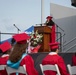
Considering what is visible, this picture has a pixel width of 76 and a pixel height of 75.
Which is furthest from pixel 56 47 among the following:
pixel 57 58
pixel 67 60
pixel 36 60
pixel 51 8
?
pixel 51 8

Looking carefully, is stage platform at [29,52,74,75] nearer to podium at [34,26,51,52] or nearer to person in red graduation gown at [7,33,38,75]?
person in red graduation gown at [7,33,38,75]

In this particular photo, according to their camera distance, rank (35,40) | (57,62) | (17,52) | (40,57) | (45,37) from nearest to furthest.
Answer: (17,52) → (57,62) → (40,57) → (35,40) → (45,37)

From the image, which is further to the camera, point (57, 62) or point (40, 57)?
point (40, 57)

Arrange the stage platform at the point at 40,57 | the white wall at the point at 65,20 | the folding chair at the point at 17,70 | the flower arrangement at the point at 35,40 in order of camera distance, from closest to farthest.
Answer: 1. the folding chair at the point at 17,70
2. the stage platform at the point at 40,57
3. the flower arrangement at the point at 35,40
4. the white wall at the point at 65,20

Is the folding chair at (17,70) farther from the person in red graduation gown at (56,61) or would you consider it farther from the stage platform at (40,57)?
the stage platform at (40,57)

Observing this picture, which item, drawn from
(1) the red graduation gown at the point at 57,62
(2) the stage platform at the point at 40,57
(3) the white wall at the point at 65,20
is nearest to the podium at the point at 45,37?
(2) the stage platform at the point at 40,57

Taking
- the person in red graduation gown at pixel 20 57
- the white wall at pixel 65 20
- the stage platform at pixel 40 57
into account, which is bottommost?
the stage platform at pixel 40 57

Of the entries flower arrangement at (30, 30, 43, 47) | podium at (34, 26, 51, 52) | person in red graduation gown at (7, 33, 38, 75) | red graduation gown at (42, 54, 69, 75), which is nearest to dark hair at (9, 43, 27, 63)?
person in red graduation gown at (7, 33, 38, 75)

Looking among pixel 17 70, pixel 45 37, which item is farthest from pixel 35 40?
pixel 17 70

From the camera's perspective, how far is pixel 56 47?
4.38 metres

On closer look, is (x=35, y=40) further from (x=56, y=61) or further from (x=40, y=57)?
(x=56, y=61)

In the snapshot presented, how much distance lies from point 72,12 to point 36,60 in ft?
25.1

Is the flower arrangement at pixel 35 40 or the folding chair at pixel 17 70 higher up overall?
the flower arrangement at pixel 35 40

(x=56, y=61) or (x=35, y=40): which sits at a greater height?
(x=35, y=40)
